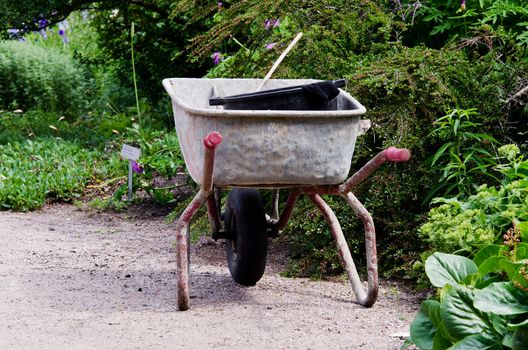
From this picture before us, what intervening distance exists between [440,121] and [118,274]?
1771 mm

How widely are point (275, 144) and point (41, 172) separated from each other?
3.52m

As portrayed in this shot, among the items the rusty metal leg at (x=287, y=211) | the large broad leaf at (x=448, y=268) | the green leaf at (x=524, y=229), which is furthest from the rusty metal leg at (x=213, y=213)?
the green leaf at (x=524, y=229)

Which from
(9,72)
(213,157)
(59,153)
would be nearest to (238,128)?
(213,157)

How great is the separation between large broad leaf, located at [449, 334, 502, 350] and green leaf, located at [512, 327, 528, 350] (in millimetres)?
88

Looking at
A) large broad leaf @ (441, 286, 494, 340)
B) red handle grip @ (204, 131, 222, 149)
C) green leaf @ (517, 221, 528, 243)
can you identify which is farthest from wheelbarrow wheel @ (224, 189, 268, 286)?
large broad leaf @ (441, 286, 494, 340)

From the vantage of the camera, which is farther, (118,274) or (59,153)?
(59,153)

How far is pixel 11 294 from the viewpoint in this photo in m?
3.84

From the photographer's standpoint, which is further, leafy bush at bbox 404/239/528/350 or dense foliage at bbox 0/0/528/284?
dense foliage at bbox 0/0/528/284

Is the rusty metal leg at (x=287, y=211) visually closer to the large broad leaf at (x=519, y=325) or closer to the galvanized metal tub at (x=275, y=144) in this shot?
the galvanized metal tub at (x=275, y=144)

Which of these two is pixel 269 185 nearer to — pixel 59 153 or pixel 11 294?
pixel 11 294

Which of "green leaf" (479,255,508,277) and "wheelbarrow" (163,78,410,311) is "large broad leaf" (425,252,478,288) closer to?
"green leaf" (479,255,508,277)

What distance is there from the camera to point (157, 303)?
3721mm

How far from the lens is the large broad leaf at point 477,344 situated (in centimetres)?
256

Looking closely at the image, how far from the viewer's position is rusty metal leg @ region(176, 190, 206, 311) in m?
3.53
